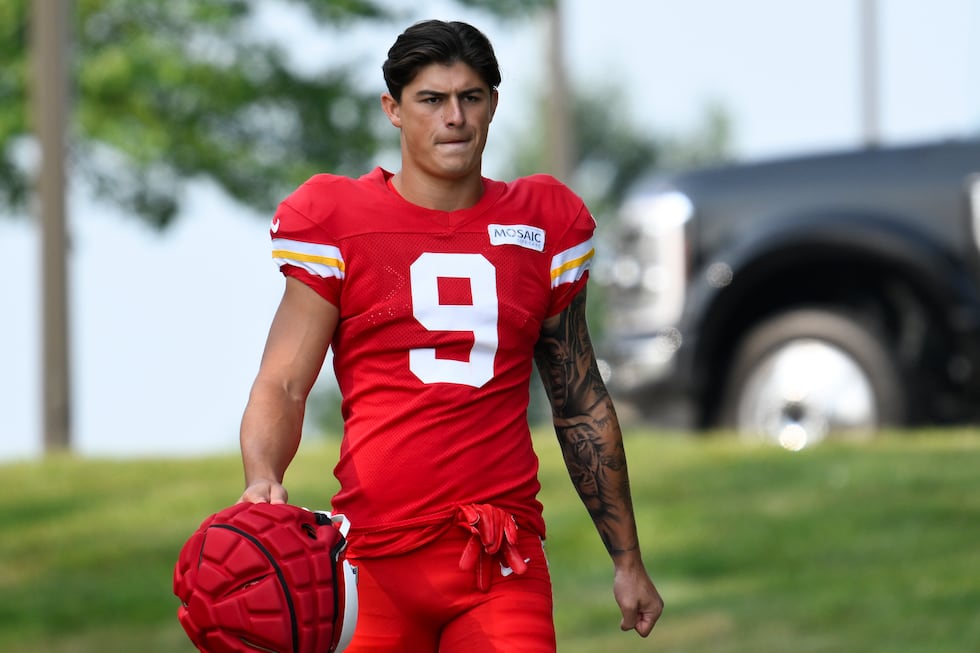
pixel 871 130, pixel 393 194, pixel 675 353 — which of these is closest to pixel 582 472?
pixel 393 194

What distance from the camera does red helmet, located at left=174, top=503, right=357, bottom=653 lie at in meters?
3.39

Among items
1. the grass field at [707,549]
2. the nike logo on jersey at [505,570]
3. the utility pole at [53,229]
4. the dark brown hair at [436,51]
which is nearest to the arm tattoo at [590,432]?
the nike logo on jersey at [505,570]

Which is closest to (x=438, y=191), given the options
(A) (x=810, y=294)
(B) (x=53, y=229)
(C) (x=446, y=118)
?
(C) (x=446, y=118)

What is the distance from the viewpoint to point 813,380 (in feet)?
36.3

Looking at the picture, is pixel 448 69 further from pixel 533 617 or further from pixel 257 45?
pixel 257 45

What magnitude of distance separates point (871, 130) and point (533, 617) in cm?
2098

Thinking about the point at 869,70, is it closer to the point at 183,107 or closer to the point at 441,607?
the point at 183,107

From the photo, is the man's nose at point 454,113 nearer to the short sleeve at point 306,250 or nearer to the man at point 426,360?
the man at point 426,360

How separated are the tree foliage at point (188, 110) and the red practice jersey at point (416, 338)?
1655 centimetres

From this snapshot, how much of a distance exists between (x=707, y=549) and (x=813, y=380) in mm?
1572

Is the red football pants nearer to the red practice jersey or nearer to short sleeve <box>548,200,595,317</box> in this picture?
the red practice jersey

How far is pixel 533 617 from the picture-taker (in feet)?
12.6

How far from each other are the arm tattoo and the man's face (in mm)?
552

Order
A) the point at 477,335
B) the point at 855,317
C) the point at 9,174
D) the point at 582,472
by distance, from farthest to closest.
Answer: the point at 9,174 → the point at 855,317 → the point at 582,472 → the point at 477,335
